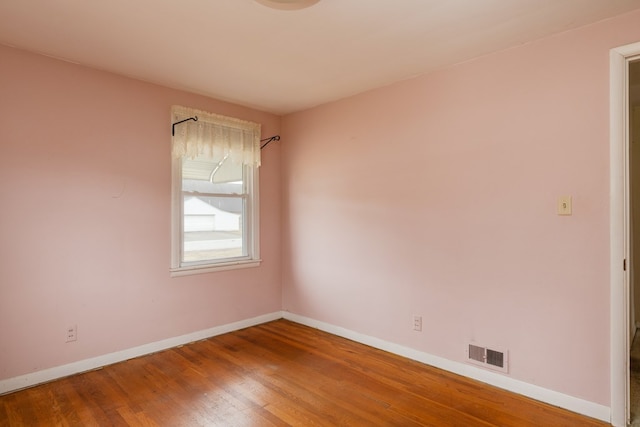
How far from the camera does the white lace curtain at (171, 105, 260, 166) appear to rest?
11.2ft

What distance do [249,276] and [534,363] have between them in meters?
2.79

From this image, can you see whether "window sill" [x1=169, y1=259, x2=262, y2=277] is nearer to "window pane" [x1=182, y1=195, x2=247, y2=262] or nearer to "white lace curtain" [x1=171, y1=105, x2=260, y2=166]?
"window pane" [x1=182, y1=195, x2=247, y2=262]

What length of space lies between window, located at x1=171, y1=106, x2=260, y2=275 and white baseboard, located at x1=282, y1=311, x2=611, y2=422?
1465 millimetres

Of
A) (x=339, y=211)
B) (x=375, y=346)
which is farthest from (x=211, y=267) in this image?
(x=375, y=346)

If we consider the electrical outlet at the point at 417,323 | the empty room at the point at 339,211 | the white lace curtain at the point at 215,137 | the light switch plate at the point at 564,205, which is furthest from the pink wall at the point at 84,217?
the light switch plate at the point at 564,205

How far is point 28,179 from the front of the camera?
2637mm

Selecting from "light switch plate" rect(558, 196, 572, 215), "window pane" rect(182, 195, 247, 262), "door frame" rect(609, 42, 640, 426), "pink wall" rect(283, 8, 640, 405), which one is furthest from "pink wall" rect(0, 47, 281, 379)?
"door frame" rect(609, 42, 640, 426)

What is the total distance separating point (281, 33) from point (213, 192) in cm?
194

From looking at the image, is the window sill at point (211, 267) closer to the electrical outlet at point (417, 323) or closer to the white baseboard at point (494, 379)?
the white baseboard at point (494, 379)

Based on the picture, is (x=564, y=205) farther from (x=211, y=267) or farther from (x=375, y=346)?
(x=211, y=267)

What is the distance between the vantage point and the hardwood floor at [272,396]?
86.9 inches

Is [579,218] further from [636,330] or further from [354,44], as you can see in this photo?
[636,330]

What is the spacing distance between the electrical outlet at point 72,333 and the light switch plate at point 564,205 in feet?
12.1

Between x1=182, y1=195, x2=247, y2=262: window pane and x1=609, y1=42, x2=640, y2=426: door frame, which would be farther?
x1=182, y1=195, x2=247, y2=262: window pane
